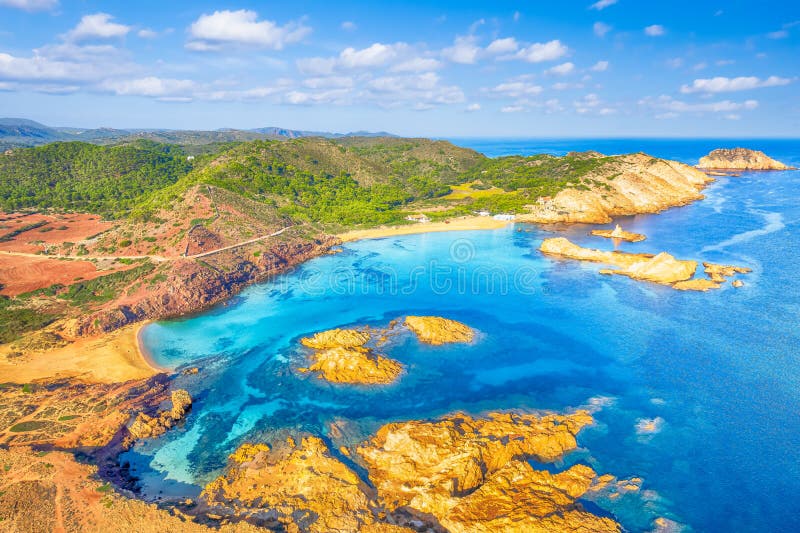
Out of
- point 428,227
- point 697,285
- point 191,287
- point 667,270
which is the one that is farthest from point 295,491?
point 428,227

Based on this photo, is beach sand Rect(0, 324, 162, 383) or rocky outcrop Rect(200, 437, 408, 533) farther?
beach sand Rect(0, 324, 162, 383)

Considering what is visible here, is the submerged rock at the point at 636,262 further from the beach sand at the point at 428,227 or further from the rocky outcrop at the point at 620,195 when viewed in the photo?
the rocky outcrop at the point at 620,195

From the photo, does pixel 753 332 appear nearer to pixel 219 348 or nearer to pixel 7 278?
pixel 219 348

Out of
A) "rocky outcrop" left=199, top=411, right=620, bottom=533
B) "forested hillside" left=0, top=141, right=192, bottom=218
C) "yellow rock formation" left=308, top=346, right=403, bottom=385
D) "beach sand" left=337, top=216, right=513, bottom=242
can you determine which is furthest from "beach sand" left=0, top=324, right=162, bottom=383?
"forested hillside" left=0, top=141, right=192, bottom=218

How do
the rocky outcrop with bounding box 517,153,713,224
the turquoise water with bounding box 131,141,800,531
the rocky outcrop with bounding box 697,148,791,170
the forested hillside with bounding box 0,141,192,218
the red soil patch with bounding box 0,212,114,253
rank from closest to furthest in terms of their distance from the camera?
1. the turquoise water with bounding box 131,141,800,531
2. the red soil patch with bounding box 0,212,114,253
3. the rocky outcrop with bounding box 517,153,713,224
4. the forested hillside with bounding box 0,141,192,218
5. the rocky outcrop with bounding box 697,148,791,170

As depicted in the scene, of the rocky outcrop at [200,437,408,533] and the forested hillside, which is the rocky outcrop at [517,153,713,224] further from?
the forested hillside
